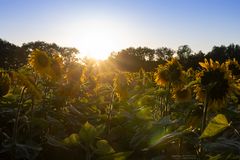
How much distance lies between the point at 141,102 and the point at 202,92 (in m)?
3.65

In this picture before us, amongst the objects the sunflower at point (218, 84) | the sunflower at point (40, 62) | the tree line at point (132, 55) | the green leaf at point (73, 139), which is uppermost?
the tree line at point (132, 55)

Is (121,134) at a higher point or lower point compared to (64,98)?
lower

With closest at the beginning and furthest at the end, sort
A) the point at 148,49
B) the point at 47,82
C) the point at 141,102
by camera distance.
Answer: the point at 47,82, the point at 141,102, the point at 148,49

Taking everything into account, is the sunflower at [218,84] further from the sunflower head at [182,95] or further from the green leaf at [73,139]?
the sunflower head at [182,95]

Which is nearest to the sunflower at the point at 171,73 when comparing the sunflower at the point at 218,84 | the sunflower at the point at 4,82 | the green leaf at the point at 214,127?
the sunflower at the point at 218,84

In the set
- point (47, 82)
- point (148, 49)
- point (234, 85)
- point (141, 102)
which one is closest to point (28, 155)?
point (234, 85)

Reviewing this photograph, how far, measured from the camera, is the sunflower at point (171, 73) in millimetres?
6922

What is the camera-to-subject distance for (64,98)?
6.95 m

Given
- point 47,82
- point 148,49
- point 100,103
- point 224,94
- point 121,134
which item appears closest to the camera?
point 224,94

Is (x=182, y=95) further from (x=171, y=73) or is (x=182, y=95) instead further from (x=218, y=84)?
(x=218, y=84)

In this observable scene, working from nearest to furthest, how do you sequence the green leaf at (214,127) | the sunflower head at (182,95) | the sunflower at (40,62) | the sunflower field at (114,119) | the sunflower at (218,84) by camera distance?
the green leaf at (214,127) < the sunflower field at (114,119) < the sunflower at (218,84) < the sunflower at (40,62) < the sunflower head at (182,95)

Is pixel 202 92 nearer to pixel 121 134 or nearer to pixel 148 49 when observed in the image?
pixel 121 134

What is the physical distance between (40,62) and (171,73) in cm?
212

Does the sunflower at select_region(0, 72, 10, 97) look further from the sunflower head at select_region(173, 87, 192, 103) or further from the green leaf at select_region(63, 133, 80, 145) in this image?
the sunflower head at select_region(173, 87, 192, 103)
